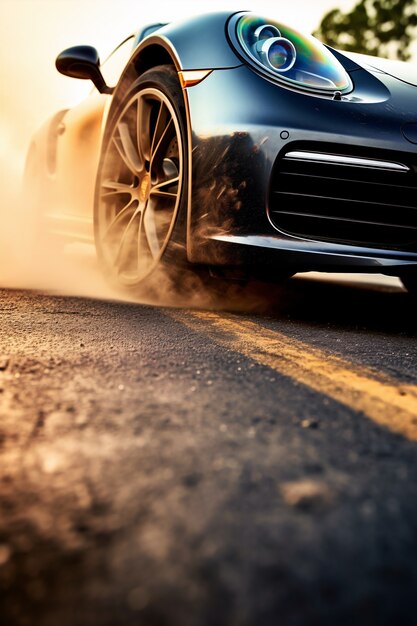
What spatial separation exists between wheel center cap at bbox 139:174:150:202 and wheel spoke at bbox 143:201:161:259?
0.08 meters

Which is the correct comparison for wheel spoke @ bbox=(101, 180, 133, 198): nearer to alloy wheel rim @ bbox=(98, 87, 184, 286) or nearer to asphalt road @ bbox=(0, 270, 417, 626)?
alloy wheel rim @ bbox=(98, 87, 184, 286)

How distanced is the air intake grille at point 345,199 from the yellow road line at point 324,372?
0.49 m

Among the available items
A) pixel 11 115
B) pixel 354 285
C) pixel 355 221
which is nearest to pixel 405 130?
pixel 355 221

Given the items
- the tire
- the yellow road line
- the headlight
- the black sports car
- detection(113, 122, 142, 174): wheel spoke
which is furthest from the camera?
detection(113, 122, 142, 174): wheel spoke

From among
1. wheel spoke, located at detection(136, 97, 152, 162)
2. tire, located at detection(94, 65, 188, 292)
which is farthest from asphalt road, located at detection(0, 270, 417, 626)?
wheel spoke, located at detection(136, 97, 152, 162)

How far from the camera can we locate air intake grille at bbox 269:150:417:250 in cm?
271

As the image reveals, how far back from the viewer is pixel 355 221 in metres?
2.79

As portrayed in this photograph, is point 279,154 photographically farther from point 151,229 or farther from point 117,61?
point 117,61

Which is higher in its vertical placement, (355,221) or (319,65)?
(319,65)

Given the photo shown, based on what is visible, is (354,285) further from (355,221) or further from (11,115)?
(11,115)

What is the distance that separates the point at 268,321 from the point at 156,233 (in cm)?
74

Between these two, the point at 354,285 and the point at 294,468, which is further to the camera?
the point at 354,285

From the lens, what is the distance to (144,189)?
3.41 m

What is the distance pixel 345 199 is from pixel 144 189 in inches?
43.8
